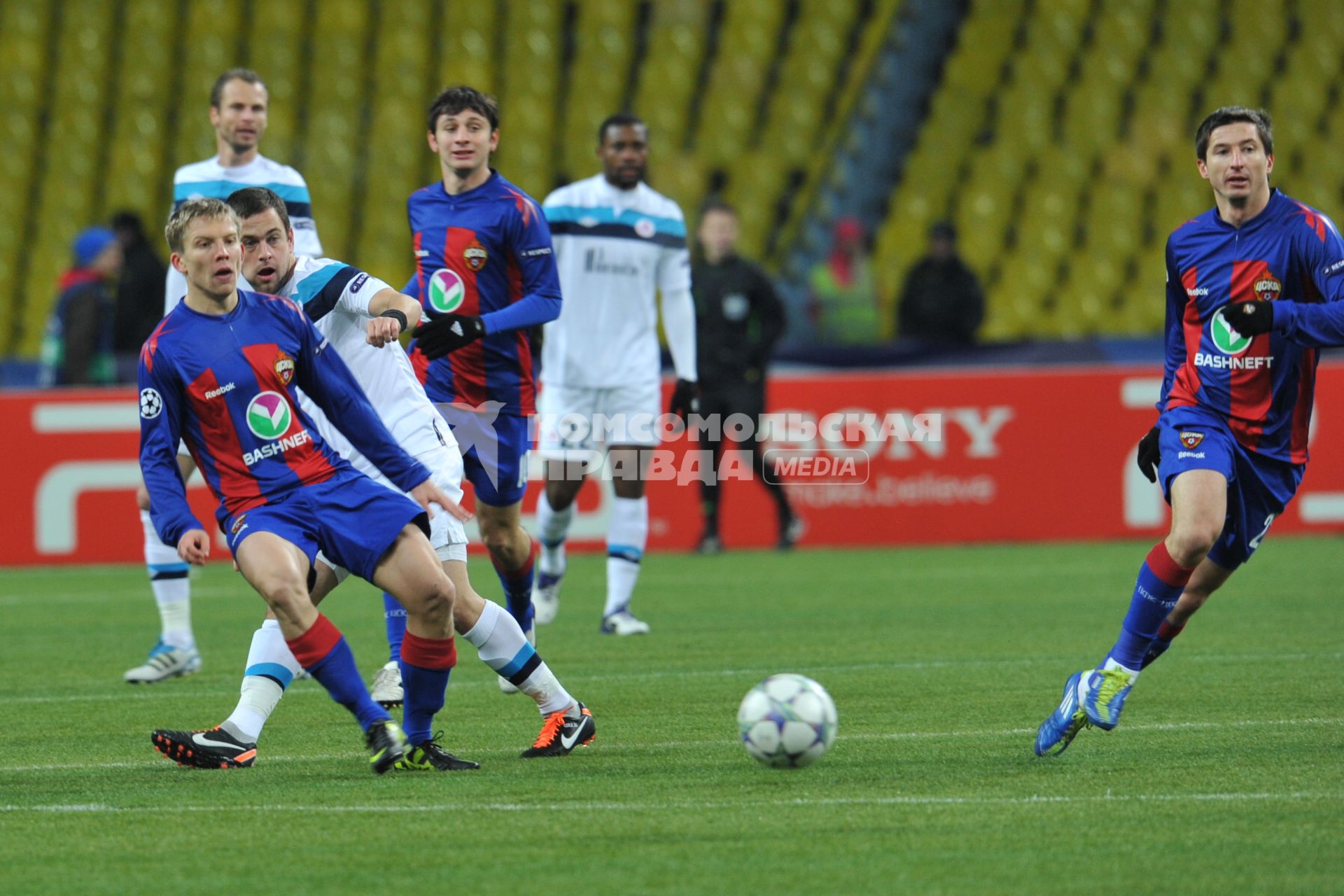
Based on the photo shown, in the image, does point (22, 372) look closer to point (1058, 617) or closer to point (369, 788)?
point (1058, 617)

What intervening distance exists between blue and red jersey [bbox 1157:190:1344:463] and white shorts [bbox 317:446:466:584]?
2238 mm

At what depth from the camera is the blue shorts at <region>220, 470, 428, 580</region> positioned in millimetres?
4980

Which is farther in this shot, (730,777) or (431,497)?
(431,497)

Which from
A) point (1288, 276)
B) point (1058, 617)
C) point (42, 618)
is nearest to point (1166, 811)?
point (1288, 276)

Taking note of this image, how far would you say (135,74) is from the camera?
18.2 meters

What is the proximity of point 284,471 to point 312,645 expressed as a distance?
50 centimetres

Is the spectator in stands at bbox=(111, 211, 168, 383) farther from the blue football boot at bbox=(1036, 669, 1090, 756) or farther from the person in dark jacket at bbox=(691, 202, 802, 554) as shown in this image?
the blue football boot at bbox=(1036, 669, 1090, 756)

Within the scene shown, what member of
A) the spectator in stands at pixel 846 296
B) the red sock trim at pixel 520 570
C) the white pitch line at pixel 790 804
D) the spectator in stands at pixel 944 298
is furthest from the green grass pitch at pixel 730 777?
the spectator in stands at pixel 846 296

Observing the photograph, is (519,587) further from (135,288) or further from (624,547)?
(135,288)

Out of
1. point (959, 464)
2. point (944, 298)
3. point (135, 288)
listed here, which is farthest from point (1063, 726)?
point (135, 288)

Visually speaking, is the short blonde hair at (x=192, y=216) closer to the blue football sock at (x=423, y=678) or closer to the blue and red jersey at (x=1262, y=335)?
the blue football sock at (x=423, y=678)

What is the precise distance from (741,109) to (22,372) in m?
7.19

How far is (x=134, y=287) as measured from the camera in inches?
546

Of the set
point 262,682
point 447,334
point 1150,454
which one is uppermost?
point 447,334
